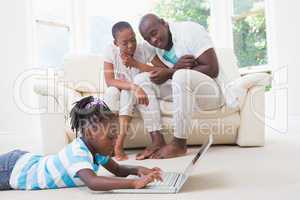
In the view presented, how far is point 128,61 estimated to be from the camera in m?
2.23

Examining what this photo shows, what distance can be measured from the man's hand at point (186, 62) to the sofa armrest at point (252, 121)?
0.50 metres

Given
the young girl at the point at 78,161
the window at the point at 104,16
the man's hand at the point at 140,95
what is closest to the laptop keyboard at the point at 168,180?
the young girl at the point at 78,161

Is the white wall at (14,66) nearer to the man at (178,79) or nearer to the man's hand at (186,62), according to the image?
the man at (178,79)

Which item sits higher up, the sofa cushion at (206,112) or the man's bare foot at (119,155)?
the sofa cushion at (206,112)

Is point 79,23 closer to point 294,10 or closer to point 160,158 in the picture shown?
point 294,10

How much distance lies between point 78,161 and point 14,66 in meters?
2.38

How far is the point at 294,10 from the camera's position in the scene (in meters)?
3.16

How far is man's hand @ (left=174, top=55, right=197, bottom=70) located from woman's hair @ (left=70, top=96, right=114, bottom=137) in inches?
33.8

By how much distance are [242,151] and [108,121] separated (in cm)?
115

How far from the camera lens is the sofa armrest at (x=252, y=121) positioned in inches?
93.7

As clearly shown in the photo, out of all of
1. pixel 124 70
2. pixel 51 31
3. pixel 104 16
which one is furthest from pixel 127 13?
pixel 124 70

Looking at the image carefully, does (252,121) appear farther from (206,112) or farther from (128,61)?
(128,61)

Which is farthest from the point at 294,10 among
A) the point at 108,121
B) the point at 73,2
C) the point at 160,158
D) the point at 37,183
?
the point at 37,183

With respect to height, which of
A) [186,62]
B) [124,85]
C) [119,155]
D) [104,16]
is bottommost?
[119,155]
